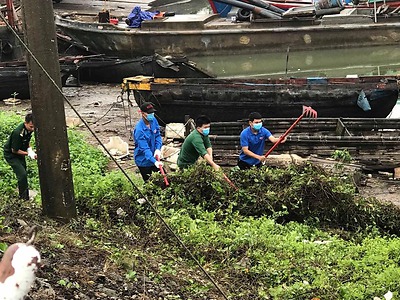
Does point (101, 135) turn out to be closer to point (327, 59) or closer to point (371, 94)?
point (371, 94)

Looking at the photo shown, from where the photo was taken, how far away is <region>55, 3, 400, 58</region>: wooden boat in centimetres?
2111

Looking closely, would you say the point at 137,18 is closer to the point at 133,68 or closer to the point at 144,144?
the point at 133,68

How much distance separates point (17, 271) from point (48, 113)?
3145 mm

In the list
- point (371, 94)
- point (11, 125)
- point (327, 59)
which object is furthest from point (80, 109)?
point (327, 59)

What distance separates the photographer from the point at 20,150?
8430mm

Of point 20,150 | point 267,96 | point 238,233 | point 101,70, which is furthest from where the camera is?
point 101,70

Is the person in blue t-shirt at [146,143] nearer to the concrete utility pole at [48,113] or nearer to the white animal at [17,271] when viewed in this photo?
the concrete utility pole at [48,113]

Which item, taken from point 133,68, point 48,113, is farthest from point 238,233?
point 133,68

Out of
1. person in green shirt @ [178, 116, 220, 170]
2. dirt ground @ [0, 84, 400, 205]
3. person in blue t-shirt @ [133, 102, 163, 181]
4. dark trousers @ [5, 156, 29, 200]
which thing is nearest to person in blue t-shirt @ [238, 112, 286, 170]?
person in green shirt @ [178, 116, 220, 170]

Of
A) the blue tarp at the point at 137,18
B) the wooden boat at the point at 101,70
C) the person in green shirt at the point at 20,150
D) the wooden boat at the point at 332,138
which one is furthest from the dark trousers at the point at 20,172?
the blue tarp at the point at 137,18

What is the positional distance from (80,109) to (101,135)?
9.27 feet

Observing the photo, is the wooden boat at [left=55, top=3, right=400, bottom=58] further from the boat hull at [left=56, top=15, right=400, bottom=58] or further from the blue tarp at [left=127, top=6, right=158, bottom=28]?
the blue tarp at [left=127, top=6, right=158, bottom=28]

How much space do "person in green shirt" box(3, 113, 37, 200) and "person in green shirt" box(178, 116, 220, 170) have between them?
2.09 metres

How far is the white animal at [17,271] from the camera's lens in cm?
318
